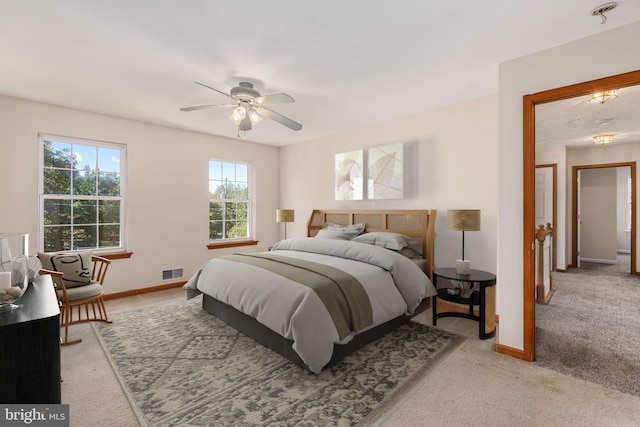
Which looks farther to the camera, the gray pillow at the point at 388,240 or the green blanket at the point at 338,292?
the gray pillow at the point at 388,240

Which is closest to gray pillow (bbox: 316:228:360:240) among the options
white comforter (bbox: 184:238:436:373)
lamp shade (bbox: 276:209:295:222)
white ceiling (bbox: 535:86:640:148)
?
white comforter (bbox: 184:238:436:373)

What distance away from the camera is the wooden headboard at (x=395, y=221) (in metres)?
3.82

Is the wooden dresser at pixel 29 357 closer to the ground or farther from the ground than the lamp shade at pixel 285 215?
closer to the ground

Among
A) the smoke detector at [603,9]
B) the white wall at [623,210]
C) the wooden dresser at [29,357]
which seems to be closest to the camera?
the wooden dresser at [29,357]

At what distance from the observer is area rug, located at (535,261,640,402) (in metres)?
2.36

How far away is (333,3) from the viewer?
1.93m

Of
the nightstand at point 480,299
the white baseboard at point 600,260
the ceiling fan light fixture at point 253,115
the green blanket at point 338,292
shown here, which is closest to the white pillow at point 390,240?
the nightstand at point 480,299

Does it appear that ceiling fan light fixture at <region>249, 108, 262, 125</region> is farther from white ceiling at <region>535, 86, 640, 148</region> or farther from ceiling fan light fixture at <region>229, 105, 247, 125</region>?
white ceiling at <region>535, 86, 640, 148</region>

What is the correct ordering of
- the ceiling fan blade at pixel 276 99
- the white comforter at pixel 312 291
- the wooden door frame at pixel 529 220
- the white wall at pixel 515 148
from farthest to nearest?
the ceiling fan blade at pixel 276 99, the wooden door frame at pixel 529 220, the white wall at pixel 515 148, the white comforter at pixel 312 291

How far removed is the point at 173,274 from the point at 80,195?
5.62 feet

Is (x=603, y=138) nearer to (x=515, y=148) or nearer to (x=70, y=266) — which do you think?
(x=515, y=148)

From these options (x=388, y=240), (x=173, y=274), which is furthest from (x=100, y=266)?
(x=388, y=240)

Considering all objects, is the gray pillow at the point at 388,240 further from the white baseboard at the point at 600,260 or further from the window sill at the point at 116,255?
the window sill at the point at 116,255

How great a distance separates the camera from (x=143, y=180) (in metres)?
4.56
